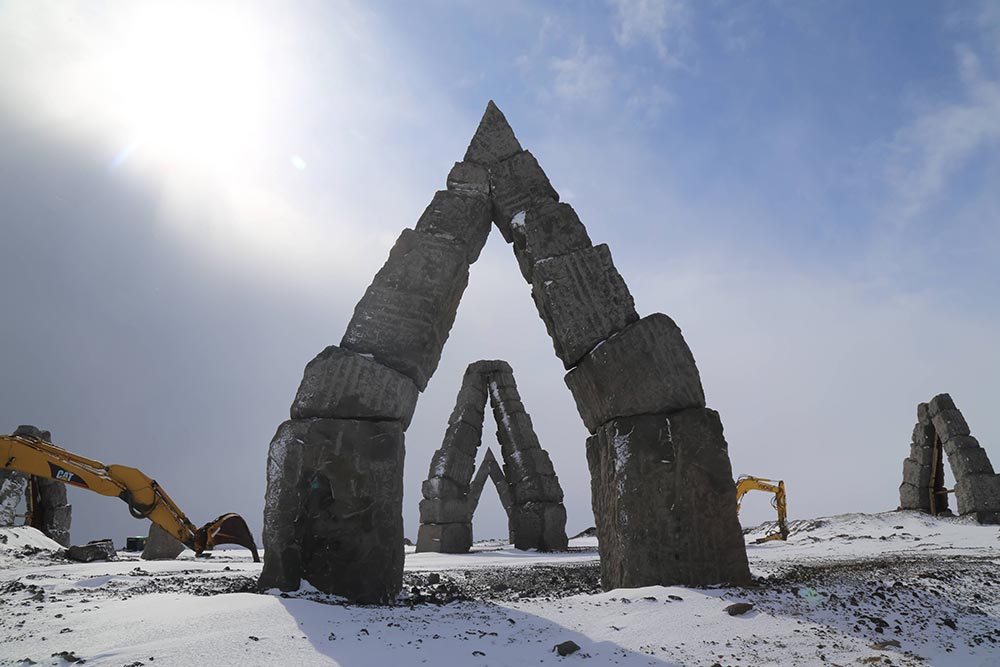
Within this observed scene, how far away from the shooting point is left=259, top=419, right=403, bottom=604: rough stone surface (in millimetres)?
4770

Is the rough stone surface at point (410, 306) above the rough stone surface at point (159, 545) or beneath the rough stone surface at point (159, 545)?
above

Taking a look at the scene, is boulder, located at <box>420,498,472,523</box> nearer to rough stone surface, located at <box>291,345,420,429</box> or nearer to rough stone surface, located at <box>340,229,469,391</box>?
rough stone surface, located at <box>340,229,469,391</box>

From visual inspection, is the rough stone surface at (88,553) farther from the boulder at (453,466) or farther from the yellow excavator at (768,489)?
the yellow excavator at (768,489)

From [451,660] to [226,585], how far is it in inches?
149

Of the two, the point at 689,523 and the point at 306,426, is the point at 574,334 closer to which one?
the point at 689,523

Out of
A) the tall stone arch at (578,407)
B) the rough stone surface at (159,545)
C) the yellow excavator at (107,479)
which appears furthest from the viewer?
the rough stone surface at (159,545)

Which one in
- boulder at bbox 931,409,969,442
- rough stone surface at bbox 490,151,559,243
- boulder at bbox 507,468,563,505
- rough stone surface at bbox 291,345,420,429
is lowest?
boulder at bbox 507,468,563,505

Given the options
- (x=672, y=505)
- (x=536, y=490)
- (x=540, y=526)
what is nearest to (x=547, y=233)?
(x=672, y=505)

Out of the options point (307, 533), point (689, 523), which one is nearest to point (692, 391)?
point (689, 523)

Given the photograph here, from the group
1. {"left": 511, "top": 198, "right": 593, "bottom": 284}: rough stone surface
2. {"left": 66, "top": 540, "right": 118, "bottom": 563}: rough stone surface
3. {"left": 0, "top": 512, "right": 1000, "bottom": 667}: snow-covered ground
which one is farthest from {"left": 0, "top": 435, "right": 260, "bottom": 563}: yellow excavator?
{"left": 511, "top": 198, "right": 593, "bottom": 284}: rough stone surface

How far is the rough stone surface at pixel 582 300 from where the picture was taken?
5266 millimetres

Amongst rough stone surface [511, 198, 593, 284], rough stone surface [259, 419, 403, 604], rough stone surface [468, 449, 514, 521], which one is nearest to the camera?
rough stone surface [259, 419, 403, 604]

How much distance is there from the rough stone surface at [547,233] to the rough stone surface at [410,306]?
1.98 ft

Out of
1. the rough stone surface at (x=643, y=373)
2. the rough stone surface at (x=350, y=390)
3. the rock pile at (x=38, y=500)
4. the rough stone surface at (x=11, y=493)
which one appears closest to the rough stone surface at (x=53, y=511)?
the rock pile at (x=38, y=500)
